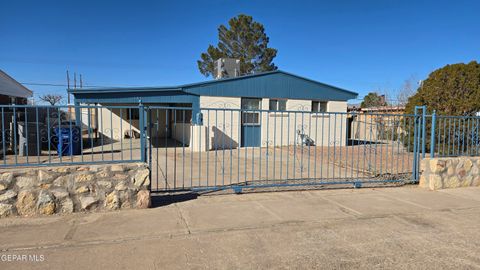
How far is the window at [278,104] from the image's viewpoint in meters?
16.4

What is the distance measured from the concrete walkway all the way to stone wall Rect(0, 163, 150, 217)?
18 cm

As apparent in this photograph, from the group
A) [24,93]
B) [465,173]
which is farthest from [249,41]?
[465,173]

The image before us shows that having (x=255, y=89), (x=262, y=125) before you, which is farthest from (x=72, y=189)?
(x=262, y=125)

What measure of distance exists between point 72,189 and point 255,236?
2.84 m

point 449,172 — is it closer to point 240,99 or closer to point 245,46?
point 240,99

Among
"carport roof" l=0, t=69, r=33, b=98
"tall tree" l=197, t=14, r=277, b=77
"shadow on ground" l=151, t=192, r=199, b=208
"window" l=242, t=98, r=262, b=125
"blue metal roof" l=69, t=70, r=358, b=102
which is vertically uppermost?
"tall tree" l=197, t=14, r=277, b=77

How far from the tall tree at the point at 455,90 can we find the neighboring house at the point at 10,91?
24.2 m

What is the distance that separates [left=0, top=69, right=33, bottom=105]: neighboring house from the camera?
2123cm

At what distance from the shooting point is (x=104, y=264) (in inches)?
129

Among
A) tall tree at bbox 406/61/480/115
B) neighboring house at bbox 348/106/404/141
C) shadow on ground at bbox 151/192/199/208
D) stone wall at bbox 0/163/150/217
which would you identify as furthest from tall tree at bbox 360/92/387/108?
stone wall at bbox 0/163/150/217

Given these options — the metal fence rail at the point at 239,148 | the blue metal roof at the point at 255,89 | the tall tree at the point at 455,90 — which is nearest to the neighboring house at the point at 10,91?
the metal fence rail at the point at 239,148

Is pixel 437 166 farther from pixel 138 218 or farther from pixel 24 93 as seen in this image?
pixel 24 93

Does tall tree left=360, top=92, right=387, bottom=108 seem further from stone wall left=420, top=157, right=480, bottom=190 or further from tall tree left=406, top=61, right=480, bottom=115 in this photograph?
stone wall left=420, top=157, right=480, bottom=190

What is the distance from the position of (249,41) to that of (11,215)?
1153 inches
